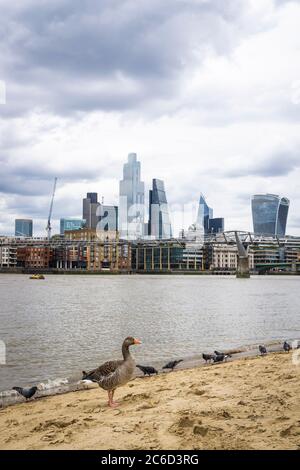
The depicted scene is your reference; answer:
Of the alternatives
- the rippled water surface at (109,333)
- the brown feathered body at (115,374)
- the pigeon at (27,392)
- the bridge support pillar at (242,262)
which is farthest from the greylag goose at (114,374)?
the bridge support pillar at (242,262)

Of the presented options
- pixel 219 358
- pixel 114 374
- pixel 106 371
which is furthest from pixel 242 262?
pixel 114 374

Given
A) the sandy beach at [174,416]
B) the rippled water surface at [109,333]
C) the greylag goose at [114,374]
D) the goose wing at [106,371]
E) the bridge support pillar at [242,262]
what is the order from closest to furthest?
the sandy beach at [174,416], the greylag goose at [114,374], the goose wing at [106,371], the rippled water surface at [109,333], the bridge support pillar at [242,262]

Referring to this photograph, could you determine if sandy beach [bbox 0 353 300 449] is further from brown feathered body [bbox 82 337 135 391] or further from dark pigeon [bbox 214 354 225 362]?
dark pigeon [bbox 214 354 225 362]

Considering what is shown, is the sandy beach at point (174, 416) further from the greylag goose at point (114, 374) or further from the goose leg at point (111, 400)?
the greylag goose at point (114, 374)

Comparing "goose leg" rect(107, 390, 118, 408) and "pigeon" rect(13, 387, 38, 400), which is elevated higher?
"goose leg" rect(107, 390, 118, 408)

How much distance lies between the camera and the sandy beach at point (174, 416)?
30.5ft

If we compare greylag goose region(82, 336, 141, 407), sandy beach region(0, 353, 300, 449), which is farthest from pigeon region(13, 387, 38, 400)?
greylag goose region(82, 336, 141, 407)

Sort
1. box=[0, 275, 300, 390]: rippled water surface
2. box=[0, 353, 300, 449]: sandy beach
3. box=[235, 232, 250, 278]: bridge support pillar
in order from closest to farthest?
box=[0, 353, 300, 449]: sandy beach, box=[0, 275, 300, 390]: rippled water surface, box=[235, 232, 250, 278]: bridge support pillar

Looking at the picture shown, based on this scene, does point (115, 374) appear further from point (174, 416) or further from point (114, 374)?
point (174, 416)

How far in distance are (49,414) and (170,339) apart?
61.0 feet

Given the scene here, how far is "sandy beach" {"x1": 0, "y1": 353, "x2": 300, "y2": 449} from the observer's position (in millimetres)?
9281

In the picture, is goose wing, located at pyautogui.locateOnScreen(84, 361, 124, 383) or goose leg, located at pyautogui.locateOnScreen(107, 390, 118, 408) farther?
Answer: goose leg, located at pyautogui.locateOnScreen(107, 390, 118, 408)
